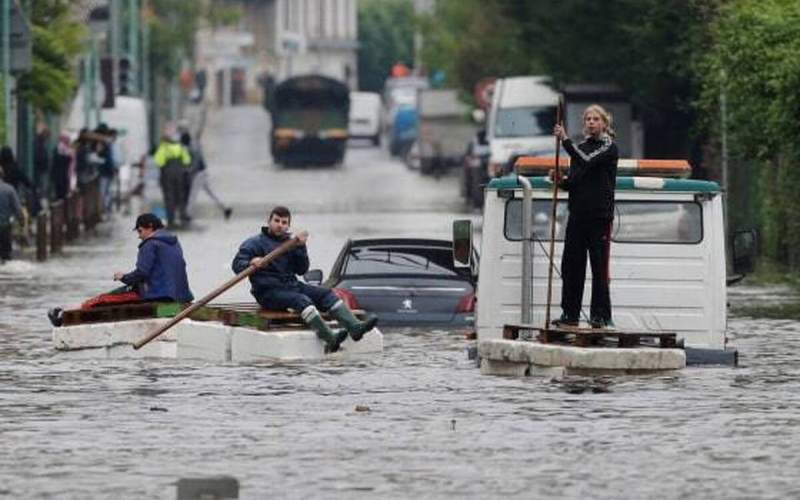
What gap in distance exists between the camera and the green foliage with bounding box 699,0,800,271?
33.6 metres

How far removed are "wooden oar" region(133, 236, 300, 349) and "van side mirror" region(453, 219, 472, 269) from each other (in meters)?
1.67

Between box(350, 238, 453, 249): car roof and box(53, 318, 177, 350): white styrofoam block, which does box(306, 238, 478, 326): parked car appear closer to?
box(350, 238, 453, 249): car roof

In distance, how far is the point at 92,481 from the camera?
14867mm

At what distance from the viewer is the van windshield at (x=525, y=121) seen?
58.4 meters

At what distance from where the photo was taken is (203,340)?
2405cm

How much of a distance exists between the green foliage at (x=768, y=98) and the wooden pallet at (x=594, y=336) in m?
11.7

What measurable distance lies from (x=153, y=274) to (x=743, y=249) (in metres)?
5.06

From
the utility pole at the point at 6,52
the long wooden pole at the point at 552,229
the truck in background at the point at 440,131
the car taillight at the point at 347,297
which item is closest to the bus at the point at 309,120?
the truck in background at the point at 440,131

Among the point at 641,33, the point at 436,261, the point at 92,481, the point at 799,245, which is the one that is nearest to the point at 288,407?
the point at 92,481

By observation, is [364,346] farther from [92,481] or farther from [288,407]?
[92,481]

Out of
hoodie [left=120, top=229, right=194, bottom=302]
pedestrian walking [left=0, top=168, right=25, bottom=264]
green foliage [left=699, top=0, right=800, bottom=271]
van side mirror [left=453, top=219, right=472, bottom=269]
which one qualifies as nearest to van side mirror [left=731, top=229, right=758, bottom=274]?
van side mirror [left=453, top=219, right=472, bottom=269]

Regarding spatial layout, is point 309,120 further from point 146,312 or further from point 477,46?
point 146,312

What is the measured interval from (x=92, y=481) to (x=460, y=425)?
11.2 ft

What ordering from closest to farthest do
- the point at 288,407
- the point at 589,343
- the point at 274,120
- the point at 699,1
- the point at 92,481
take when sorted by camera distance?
the point at 92,481
the point at 288,407
the point at 589,343
the point at 699,1
the point at 274,120
